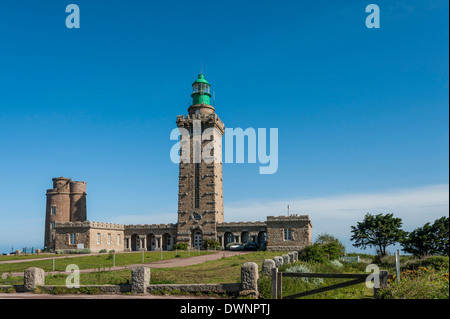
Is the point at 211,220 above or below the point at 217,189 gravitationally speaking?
below

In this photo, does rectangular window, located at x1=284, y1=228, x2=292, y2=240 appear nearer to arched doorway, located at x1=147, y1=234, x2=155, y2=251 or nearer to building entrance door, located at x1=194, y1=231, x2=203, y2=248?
building entrance door, located at x1=194, y1=231, x2=203, y2=248

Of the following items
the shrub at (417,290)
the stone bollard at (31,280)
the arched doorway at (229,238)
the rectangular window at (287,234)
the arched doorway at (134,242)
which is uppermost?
the shrub at (417,290)

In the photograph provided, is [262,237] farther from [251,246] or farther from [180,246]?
[180,246]

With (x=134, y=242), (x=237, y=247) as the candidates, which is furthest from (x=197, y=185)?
(x=134, y=242)

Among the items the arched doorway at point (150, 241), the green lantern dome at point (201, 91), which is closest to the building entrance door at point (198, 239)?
the arched doorway at point (150, 241)

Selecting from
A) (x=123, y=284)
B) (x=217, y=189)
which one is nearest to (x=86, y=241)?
(x=217, y=189)

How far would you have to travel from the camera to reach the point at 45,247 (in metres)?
59.4

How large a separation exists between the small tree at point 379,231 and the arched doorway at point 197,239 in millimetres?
19196

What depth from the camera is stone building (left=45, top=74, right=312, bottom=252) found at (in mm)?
50312

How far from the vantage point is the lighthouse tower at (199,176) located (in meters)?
53.3

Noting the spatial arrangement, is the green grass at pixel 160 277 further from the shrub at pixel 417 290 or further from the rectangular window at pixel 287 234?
the rectangular window at pixel 287 234
